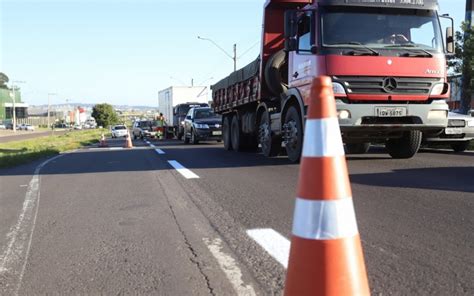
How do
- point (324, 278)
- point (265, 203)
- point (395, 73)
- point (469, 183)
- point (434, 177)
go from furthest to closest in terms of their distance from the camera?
point (395, 73) < point (434, 177) < point (469, 183) < point (265, 203) < point (324, 278)

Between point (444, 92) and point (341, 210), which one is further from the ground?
point (444, 92)

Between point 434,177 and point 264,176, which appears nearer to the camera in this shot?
point 434,177

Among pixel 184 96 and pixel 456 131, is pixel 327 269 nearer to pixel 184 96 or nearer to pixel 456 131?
pixel 456 131

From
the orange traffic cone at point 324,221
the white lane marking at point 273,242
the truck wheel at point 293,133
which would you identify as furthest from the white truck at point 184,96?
the orange traffic cone at point 324,221

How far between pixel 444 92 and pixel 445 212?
4.75m

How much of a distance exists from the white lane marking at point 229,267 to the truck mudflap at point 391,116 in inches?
205

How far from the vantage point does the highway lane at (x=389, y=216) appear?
378 cm

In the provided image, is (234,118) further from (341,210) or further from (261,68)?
(341,210)

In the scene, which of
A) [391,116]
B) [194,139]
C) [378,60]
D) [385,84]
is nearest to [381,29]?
[378,60]

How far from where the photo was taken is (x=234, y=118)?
1758 centimetres

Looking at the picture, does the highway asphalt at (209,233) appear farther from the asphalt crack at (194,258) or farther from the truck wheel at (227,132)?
the truck wheel at (227,132)

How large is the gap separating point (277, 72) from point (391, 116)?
3.63 meters

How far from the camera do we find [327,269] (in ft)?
8.42

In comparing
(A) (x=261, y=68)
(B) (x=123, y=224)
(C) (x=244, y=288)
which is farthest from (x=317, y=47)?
(C) (x=244, y=288)
